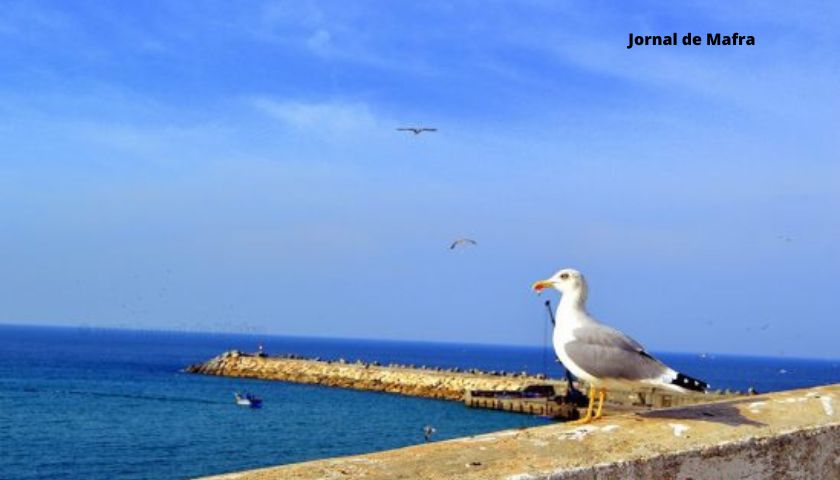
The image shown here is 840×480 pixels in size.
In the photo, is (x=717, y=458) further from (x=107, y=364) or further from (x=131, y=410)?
(x=107, y=364)

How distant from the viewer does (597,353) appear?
4816mm

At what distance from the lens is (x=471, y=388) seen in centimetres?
6469

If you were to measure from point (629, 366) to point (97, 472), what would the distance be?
1186 inches

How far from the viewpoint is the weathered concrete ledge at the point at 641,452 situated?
9.98 ft

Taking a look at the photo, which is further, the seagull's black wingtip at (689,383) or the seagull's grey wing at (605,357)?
the seagull's grey wing at (605,357)

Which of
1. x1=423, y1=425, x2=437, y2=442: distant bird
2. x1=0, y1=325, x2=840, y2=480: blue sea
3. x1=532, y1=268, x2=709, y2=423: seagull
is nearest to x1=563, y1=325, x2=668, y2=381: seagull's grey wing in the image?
x1=532, y1=268, x2=709, y2=423: seagull

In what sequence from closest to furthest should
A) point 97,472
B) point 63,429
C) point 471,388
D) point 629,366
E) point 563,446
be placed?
1. point 563,446
2. point 629,366
3. point 97,472
4. point 63,429
5. point 471,388

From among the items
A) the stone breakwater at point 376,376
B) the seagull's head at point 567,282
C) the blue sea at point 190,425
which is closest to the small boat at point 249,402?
the blue sea at point 190,425

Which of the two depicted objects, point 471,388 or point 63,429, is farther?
point 471,388

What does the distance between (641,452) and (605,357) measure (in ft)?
5.09

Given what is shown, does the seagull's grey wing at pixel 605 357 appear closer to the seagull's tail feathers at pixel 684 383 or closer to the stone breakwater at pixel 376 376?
the seagull's tail feathers at pixel 684 383

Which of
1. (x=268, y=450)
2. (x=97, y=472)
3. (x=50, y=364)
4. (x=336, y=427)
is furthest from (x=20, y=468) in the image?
(x=50, y=364)

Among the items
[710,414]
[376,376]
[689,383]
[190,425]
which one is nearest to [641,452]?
[710,414]

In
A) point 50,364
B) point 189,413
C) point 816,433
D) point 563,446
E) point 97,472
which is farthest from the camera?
point 50,364
